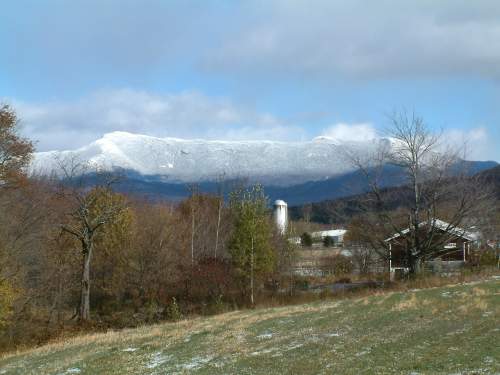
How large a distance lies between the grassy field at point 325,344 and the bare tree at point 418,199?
11.1 meters

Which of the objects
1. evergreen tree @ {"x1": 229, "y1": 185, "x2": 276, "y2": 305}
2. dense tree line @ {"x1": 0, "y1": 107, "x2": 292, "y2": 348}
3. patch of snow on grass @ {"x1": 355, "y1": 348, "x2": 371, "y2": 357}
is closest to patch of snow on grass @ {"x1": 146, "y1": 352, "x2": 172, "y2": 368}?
patch of snow on grass @ {"x1": 355, "y1": 348, "x2": 371, "y2": 357}

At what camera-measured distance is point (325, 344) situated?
16.5m

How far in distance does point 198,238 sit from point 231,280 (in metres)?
18.0

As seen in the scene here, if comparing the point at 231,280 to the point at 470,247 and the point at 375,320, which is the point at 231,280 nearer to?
the point at 470,247

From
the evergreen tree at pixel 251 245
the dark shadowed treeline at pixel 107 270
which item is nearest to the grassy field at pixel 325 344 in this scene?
the dark shadowed treeline at pixel 107 270

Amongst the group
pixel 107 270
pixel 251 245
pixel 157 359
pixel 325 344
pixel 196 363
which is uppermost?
pixel 251 245

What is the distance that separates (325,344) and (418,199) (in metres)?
22.1

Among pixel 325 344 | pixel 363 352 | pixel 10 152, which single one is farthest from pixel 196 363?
pixel 10 152

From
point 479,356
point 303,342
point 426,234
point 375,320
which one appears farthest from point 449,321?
point 426,234

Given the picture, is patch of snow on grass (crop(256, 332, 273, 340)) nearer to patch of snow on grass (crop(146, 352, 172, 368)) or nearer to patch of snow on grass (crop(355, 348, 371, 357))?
patch of snow on grass (crop(146, 352, 172, 368))

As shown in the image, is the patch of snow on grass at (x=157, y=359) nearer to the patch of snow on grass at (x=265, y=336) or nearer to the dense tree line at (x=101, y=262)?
the patch of snow on grass at (x=265, y=336)

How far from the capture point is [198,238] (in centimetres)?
6069

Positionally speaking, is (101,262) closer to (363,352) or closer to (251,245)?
(251,245)

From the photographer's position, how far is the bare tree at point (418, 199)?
36.3 m
